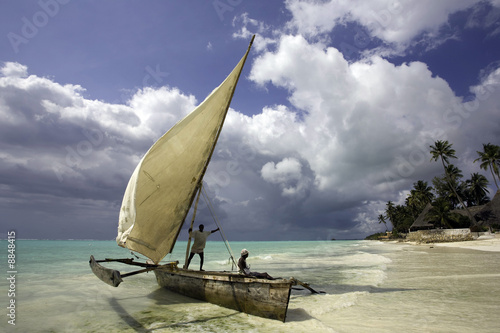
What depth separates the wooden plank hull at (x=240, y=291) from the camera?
21.2 feet

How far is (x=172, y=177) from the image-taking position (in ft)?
30.1

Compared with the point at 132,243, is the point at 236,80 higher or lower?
higher

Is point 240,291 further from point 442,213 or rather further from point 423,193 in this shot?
point 423,193

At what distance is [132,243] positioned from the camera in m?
9.39

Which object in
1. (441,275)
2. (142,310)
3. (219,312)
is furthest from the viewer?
(441,275)

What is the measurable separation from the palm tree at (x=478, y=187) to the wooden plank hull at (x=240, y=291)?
254 feet

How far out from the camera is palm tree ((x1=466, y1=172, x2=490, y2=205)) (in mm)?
63500

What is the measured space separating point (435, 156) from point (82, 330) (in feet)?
214

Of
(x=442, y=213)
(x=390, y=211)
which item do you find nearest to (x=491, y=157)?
(x=442, y=213)

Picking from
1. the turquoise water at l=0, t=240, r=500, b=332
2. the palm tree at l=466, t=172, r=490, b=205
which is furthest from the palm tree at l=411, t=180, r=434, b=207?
the turquoise water at l=0, t=240, r=500, b=332

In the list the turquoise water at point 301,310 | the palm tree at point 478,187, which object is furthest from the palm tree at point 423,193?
the turquoise water at point 301,310

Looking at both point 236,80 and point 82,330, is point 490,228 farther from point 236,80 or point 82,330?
point 82,330

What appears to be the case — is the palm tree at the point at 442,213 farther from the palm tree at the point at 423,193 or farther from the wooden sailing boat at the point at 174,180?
the wooden sailing boat at the point at 174,180

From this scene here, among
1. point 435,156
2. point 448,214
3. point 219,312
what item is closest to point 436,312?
point 219,312
